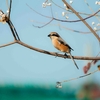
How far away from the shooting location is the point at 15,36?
0.57 m

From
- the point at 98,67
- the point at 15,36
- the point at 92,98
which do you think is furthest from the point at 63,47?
the point at 92,98

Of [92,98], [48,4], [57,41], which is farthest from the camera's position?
[92,98]

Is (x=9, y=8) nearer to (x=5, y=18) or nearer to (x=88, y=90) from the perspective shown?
(x=5, y=18)

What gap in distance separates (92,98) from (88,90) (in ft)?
0.40

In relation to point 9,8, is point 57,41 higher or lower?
higher

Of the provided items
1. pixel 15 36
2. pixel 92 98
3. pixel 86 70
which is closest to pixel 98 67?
pixel 86 70

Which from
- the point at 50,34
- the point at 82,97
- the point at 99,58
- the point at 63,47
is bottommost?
the point at 99,58

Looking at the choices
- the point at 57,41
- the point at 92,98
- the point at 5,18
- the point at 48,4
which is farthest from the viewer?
the point at 92,98

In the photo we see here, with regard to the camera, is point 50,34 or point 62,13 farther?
point 50,34

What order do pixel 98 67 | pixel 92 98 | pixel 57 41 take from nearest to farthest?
pixel 98 67 < pixel 57 41 < pixel 92 98

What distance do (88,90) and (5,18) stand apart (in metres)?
1.72

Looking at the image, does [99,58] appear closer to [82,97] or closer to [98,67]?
[98,67]

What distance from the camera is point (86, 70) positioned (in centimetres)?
78

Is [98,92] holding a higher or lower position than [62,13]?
higher
